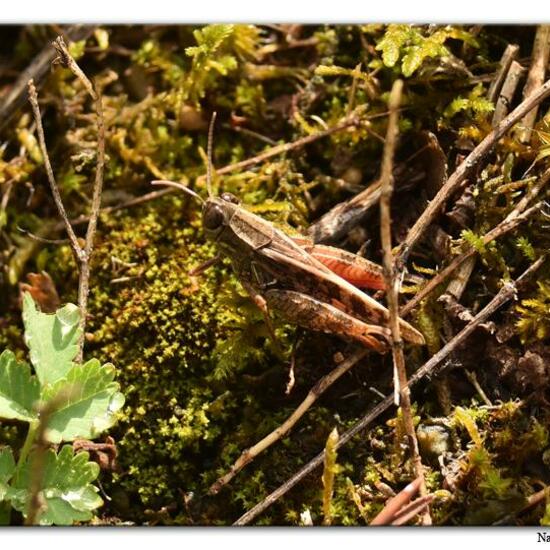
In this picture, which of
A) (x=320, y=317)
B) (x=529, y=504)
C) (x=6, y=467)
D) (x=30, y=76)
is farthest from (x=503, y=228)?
(x=30, y=76)


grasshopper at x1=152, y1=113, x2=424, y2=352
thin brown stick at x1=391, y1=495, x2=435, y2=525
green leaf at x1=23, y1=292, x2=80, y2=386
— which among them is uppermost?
grasshopper at x1=152, y1=113, x2=424, y2=352

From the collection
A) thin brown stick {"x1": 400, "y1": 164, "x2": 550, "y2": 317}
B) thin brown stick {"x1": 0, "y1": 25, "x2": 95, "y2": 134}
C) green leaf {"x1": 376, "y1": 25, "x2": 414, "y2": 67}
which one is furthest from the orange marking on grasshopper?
thin brown stick {"x1": 0, "y1": 25, "x2": 95, "y2": 134}

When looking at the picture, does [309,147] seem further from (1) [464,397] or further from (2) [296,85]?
(1) [464,397]

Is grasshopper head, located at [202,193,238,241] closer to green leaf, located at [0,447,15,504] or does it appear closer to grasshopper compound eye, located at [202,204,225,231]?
grasshopper compound eye, located at [202,204,225,231]

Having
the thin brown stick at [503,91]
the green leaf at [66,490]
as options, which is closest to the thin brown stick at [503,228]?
the thin brown stick at [503,91]

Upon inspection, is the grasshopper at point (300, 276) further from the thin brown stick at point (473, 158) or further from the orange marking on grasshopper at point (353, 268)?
the thin brown stick at point (473, 158)

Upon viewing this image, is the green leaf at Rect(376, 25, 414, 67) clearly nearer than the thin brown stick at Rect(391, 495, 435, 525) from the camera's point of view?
No

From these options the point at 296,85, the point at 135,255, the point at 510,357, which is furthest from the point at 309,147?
the point at 510,357

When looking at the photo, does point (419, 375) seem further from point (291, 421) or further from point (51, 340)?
point (51, 340)
